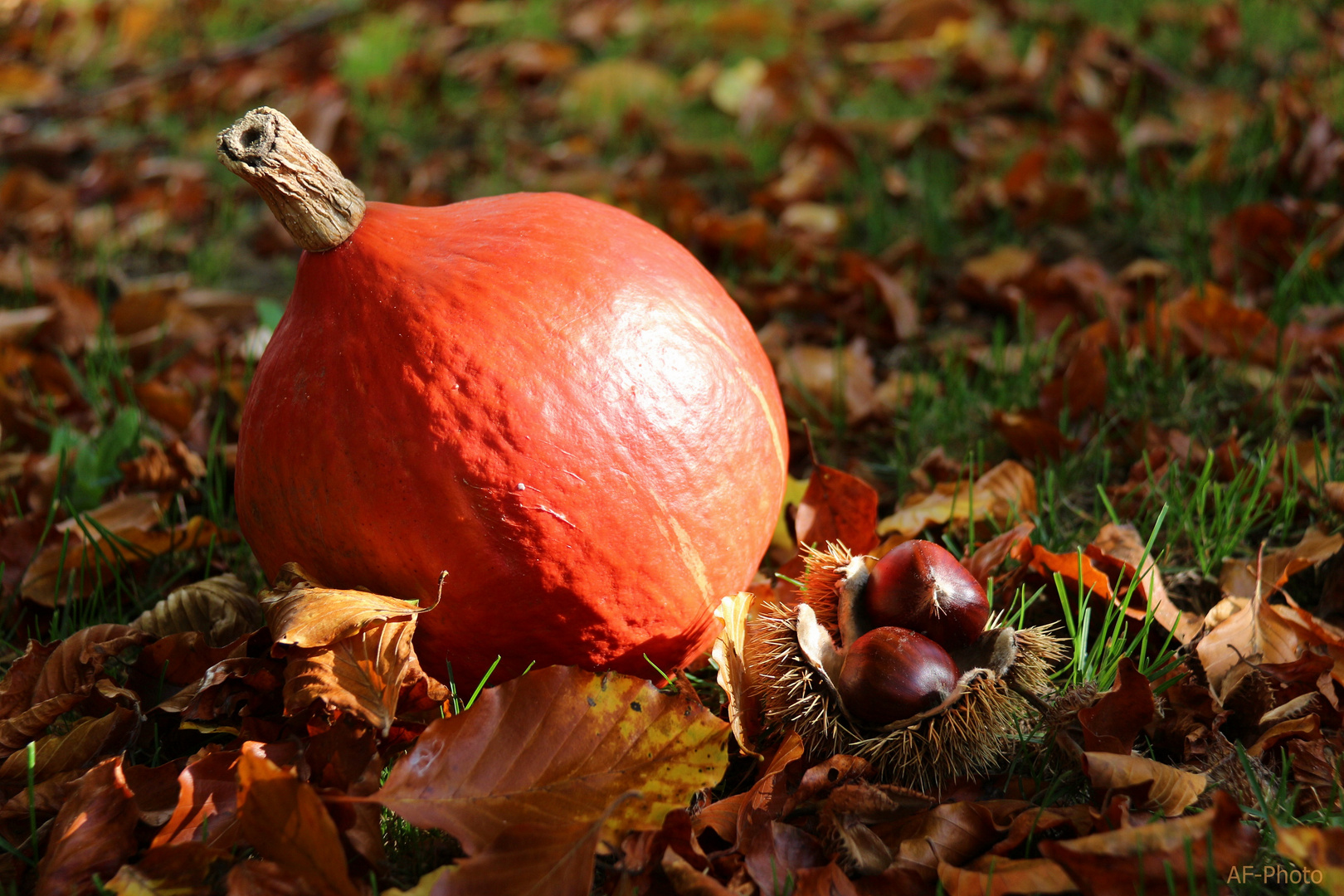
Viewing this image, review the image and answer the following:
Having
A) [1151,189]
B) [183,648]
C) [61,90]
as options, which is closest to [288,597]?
[183,648]

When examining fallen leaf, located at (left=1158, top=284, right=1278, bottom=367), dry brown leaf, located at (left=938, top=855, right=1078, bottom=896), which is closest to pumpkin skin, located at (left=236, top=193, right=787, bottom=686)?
dry brown leaf, located at (left=938, top=855, right=1078, bottom=896)

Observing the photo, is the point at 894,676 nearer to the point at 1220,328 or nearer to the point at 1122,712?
the point at 1122,712

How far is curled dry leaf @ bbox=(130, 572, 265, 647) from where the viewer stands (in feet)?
6.03

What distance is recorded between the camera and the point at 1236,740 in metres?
1.48

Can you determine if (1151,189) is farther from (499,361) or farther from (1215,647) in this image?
(499,361)

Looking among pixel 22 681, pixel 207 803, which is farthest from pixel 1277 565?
pixel 22 681

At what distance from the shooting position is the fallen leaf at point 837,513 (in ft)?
6.64

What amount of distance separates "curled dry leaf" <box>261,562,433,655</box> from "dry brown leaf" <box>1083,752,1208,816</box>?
100 centimetres

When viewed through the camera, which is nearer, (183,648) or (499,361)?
(499,361)

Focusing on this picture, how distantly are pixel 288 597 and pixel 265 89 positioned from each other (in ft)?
14.7

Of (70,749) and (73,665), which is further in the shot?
(73,665)

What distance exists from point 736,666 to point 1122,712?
1.92 ft

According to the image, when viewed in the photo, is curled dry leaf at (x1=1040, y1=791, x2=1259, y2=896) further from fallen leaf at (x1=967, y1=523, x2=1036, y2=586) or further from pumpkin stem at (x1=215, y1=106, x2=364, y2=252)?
pumpkin stem at (x1=215, y1=106, x2=364, y2=252)

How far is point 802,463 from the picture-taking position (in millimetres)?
2582
